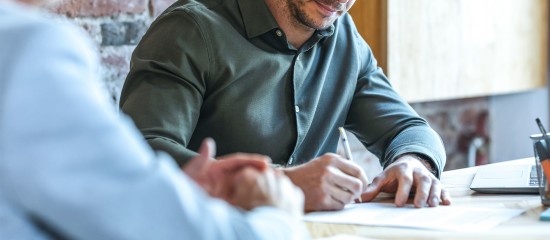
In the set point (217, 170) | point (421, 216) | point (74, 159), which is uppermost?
point (74, 159)

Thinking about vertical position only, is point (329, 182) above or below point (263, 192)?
below

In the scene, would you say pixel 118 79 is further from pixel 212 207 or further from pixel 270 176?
pixel 212 207

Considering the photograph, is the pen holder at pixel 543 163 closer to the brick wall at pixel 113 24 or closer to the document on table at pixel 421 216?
the document on table at pixel 421 216

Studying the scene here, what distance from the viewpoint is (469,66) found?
11.4 ft

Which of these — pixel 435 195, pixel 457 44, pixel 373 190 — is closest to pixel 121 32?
pixel 373 190

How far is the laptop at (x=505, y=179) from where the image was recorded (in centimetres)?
174

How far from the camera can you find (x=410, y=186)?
5.43ft

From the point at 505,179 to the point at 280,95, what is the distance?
537 millimetres

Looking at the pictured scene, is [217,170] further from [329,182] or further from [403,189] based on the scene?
[403,189]

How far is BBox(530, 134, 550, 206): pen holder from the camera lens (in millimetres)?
1561

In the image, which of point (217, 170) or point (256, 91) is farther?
point (256, 91)

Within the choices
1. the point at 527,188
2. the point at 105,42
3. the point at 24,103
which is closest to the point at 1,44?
the point at 24,103

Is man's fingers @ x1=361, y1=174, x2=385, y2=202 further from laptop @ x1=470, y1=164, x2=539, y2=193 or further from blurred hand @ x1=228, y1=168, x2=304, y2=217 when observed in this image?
blurred hand @ x1=228, y1=168, x2=304, y2=217

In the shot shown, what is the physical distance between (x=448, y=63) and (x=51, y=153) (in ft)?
9.16
